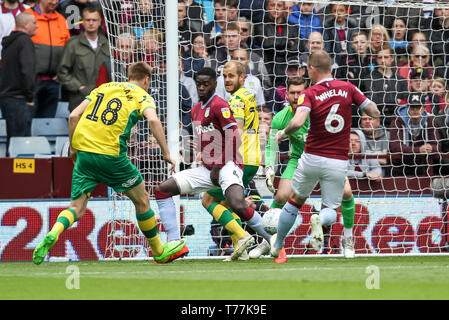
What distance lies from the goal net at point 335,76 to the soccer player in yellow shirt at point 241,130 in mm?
812

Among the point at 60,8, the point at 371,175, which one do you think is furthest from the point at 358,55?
the point at 60,8

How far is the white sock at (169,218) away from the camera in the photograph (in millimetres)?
8742

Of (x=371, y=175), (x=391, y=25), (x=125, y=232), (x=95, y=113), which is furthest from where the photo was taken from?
(x=391, y=25)

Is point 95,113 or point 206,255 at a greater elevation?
point 95,113

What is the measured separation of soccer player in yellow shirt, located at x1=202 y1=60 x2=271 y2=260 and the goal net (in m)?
0.81

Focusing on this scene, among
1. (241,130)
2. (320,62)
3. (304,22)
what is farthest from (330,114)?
(304,22)

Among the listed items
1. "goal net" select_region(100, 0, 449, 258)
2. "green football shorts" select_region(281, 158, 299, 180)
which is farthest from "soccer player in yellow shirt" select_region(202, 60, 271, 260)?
"goal net" select_region(100, 0, 449, 258)

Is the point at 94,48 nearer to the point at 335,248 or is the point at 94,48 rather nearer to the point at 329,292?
the point at 335,248

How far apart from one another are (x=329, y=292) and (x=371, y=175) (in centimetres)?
678

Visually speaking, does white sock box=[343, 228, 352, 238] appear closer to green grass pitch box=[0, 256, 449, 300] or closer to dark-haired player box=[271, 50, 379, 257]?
dark-haired player box=[271, 50, 379, 257]

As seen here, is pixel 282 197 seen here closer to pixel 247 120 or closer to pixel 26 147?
pixel 247 120

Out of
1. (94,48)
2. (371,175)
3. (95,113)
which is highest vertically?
(94,48)

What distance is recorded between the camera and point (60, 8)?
548 inches

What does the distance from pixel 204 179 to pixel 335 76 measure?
4.62 metres
